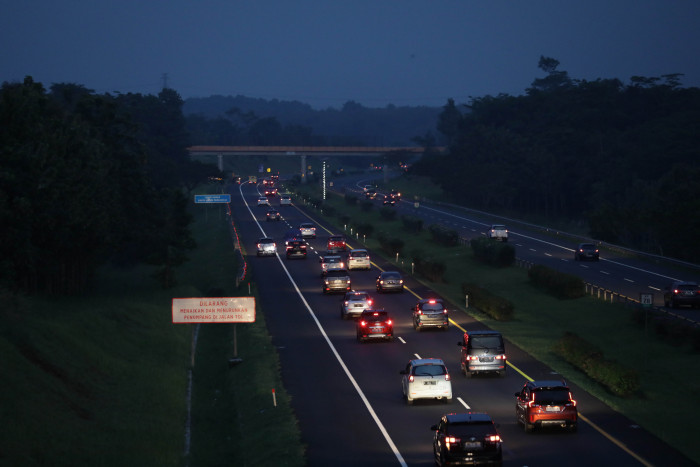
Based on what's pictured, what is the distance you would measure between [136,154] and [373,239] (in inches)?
1277

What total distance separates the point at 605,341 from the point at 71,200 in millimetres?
30853

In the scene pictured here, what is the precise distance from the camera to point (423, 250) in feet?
283

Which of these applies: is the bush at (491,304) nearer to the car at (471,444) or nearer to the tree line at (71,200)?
the tree line at (71,200)

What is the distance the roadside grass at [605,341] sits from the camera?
89.2 feet

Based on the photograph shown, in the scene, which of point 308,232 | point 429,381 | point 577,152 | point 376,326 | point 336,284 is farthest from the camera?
point 577,152

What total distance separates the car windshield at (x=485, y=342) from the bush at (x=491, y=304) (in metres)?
15.9

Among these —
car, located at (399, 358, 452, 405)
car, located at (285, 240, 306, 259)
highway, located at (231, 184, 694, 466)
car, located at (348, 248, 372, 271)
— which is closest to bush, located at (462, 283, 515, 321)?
highway, located at (231, 184, 694, 466)

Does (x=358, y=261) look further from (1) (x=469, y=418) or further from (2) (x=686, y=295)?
(1) (x=469, y=418)

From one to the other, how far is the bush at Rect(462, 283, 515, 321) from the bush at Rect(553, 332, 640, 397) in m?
8.47

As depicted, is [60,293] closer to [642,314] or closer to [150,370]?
[150,370]

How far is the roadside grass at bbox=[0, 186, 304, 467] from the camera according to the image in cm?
2103

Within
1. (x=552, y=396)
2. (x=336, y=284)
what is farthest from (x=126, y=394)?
(x=336, y=284)

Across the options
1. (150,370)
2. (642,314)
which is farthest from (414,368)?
(642,314)

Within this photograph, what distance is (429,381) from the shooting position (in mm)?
27625
